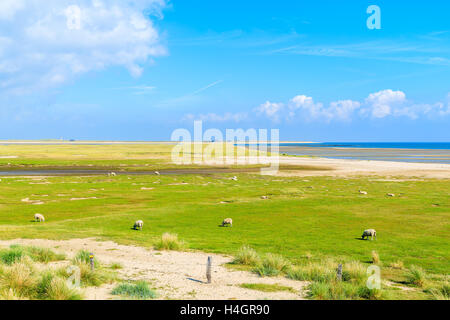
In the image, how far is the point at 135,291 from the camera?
1353cm

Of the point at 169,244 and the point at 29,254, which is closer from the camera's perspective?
the point at 29,254

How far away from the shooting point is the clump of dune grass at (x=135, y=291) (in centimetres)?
1332

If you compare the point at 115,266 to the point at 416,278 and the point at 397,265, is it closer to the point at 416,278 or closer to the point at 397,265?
the point at 416,278

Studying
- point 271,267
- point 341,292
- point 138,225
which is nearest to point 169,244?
point 138,225

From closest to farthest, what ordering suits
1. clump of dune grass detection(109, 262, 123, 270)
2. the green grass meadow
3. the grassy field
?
clump of dune grass detection(109, 262, 123, 270)
the grassy field
the green grass meadow

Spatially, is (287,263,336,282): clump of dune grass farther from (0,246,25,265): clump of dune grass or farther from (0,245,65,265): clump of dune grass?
(0,246,25,265): clump of dune grass

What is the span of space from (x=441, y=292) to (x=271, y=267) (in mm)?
7065

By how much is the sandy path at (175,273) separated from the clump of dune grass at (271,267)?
0.42 meters

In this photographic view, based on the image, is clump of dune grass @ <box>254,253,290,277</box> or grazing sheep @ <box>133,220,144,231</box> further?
grazing sheep @ <box>133,220,144,231</box>

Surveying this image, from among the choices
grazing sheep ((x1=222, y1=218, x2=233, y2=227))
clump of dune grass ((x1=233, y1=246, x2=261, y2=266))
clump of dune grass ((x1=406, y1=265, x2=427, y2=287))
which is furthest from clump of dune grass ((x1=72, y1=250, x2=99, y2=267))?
clump of dune grass ((x1=406, y1=265, x2=427, y2=287))

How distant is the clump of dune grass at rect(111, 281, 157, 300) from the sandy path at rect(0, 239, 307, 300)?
335 millimetres

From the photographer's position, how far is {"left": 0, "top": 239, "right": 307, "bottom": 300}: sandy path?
1404cm

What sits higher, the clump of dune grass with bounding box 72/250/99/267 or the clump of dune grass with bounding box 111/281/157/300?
the clump of dune grass with bounding box 72/250/99/267

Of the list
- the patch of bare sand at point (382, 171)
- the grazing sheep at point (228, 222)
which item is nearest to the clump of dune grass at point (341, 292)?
the grazing sheep at point (228, 222)
